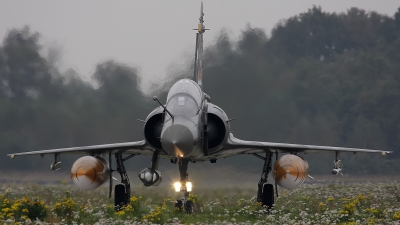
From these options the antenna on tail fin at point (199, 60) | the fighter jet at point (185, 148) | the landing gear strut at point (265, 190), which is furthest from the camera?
the antenna on tail fin at point (199, 60)

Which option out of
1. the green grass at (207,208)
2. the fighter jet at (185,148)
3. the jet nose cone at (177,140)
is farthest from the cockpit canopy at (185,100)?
the green grass at (207,208)

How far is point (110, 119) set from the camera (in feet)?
65.4

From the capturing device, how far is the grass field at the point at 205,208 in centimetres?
1167

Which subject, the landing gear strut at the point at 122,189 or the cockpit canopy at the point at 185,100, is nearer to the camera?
the cockpit canopy at the point at 185,100

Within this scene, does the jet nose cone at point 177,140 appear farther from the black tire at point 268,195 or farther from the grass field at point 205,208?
the black tire at point 268,195

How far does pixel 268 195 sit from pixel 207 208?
1.30 metres

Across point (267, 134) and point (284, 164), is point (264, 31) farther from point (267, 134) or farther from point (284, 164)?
point (284, 164)

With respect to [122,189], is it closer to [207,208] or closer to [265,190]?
[207,208]

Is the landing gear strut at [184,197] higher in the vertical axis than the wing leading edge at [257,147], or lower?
lower

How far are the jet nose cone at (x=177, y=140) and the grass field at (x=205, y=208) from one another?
3.79 ft

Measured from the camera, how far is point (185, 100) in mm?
11977

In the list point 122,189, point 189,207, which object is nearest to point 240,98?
point 122,189

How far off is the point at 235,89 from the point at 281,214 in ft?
24.5

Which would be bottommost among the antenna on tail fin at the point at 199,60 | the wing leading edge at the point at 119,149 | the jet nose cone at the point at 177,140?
the wing leading edge at the point at 119,149
